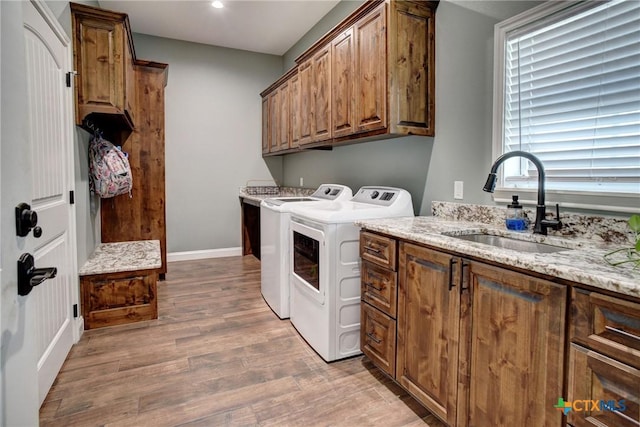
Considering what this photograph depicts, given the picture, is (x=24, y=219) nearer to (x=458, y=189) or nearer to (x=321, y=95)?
(x=458, y=189)

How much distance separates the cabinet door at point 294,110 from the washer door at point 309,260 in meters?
1.41

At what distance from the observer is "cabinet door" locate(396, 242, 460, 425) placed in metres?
1.47

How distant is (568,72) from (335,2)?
2.64 meters

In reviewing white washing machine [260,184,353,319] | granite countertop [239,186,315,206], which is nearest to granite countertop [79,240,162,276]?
white washing machine [260,184,353,319]

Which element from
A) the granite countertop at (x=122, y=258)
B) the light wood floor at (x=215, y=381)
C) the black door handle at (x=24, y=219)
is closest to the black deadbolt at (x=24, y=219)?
the black door handle at (x=24, y=219)

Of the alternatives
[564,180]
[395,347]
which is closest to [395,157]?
[564,180]

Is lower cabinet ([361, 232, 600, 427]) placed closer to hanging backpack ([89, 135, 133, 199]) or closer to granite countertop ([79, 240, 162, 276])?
granite countertop ([79, 240, 162, 276])

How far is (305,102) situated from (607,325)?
3068 millimetres

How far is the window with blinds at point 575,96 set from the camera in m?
1.46

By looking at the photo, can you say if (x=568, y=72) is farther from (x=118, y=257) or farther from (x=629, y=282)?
(x=118, y=257)

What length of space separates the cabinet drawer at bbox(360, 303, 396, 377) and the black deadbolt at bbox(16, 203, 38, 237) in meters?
1.57

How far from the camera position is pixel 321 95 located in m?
3.17

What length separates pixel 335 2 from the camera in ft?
11.9

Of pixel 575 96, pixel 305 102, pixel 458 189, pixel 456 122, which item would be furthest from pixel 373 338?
pixel 305 102
